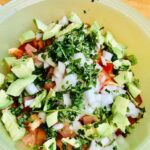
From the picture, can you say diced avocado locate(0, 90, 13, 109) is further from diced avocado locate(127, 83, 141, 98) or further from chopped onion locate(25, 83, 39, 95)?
diced avocado locate(127, 83, 141, 98)

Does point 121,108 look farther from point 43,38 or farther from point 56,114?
point 43,38

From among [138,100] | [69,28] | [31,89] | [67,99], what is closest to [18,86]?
[31,89]

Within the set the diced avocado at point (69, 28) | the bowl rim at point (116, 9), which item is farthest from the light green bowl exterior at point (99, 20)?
the diced avocado at point (69, 28)

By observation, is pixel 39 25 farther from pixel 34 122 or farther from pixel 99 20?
pixel 34 122

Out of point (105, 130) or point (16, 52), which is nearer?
point (105, 130)

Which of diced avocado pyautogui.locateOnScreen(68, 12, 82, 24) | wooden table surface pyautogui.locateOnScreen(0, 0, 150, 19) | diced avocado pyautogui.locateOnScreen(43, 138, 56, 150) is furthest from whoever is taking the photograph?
wooden table surface pyautogui.locateOnScreen(0, 0, 150, 19)

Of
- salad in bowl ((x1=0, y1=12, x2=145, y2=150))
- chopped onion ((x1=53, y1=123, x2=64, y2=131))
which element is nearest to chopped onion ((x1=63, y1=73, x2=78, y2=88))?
salad in bowl ((x1=0, y1=12, x2=145, y2=150))

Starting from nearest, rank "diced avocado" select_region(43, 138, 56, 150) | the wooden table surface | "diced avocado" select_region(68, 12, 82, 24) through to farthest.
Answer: "diced avocado" select_region(43, 138, 56, 150)
"diced avocado" select_region(68, 12, 82, 24)
the wooden table surface
